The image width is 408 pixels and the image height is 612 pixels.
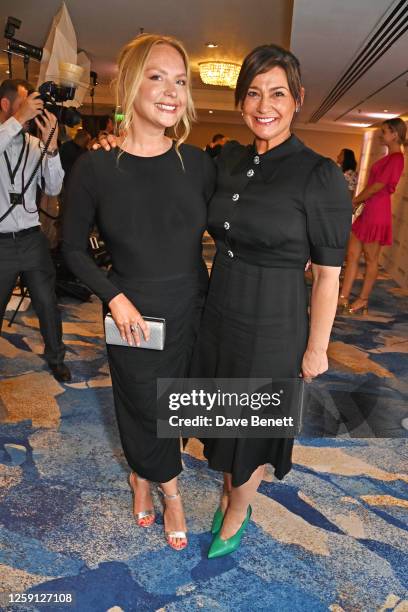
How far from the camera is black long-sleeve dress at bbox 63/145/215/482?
1.51m

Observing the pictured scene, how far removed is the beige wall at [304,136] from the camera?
1767 centimetres

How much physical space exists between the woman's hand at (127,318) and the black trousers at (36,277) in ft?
4.82

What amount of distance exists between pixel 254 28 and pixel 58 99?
380cm

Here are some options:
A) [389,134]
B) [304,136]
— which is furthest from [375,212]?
[304,136]

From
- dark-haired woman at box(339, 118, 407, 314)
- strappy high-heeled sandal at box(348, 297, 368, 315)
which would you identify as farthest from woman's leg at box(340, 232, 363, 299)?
strappy high-heeled sandal at box(348, 297, 368, 315)

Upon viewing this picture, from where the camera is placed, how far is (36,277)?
290 cm

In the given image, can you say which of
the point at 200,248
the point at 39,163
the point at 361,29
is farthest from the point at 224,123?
the point at 200,248

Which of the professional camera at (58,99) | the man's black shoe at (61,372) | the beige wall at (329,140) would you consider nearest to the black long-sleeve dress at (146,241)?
the professional camera at (58,99)

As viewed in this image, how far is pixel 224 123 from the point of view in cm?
1752

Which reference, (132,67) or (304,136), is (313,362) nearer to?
(132,67)

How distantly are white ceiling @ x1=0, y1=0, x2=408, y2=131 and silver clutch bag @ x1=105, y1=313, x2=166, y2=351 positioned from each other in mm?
2662

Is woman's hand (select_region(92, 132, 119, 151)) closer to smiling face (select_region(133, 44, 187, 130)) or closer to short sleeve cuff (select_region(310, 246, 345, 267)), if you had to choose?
smiling face (select_region(133, 44, 187, 130))

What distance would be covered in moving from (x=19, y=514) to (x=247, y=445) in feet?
3.02

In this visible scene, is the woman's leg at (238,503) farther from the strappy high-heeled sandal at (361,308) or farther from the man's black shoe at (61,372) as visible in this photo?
the strappy high-heeled sandal at (361,308)
